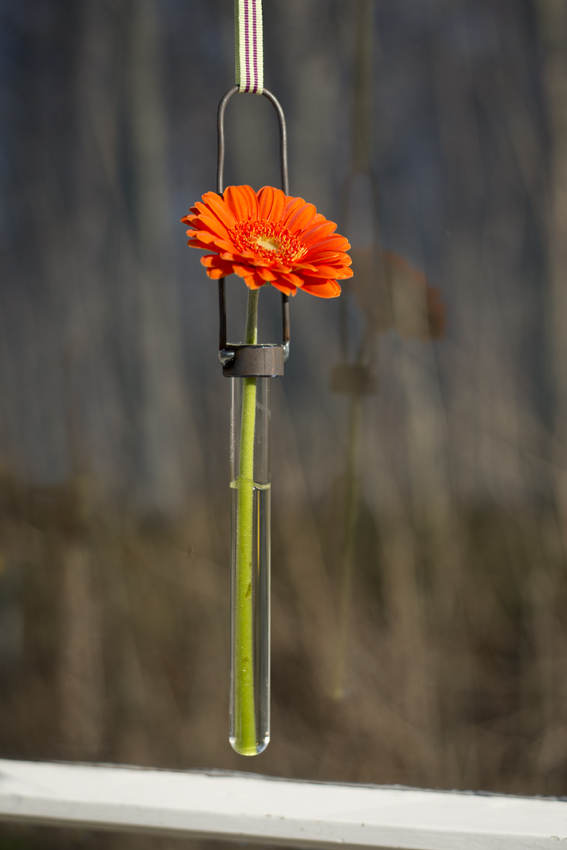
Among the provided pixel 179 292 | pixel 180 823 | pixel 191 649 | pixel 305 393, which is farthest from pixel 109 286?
pixel 180 823

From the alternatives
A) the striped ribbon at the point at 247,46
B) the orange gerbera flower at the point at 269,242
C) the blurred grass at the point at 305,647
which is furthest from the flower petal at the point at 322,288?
the blurred grass at the point at 305,647

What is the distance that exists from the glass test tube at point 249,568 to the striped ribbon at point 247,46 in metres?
0.21

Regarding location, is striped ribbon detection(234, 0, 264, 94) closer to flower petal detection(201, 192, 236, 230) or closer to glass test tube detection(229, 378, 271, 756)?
flower petal detection(201, 192, 236, 230)

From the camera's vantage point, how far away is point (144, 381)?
0.63m

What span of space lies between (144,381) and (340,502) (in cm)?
23

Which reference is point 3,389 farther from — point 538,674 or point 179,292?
point 538,674

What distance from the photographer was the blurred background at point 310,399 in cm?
58

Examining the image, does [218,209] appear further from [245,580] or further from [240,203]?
[245,580]

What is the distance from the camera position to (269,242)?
40cm

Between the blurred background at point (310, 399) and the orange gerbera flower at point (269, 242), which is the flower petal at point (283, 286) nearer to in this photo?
the orange gerbera flower at point (269, 242)

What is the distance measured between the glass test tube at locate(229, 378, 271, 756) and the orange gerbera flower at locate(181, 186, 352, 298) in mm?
76

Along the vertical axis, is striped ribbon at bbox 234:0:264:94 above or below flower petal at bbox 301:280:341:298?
above

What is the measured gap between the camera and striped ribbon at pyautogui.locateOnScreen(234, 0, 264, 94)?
43cm

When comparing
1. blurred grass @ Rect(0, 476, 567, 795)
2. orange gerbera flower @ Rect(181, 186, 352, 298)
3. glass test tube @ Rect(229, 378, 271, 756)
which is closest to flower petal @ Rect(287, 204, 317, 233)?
orange gerbera flower @ Rect(181, 186, 352, 298)
